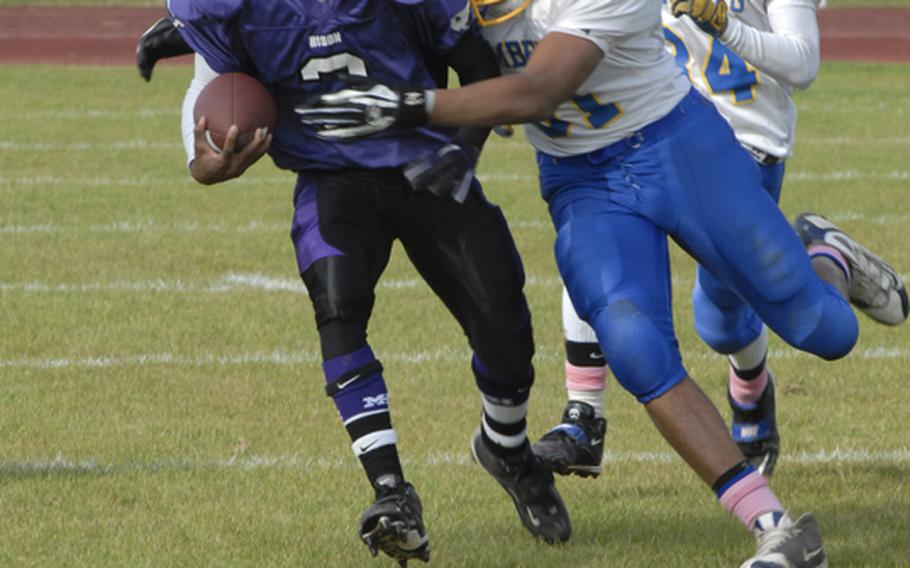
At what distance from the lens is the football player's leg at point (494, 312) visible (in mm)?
4492

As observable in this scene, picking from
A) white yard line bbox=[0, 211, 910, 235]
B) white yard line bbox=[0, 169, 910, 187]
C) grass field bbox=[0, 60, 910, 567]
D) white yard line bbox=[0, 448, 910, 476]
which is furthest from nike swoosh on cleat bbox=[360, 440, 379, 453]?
white yard line bbox=[0, 169, 910, 187]

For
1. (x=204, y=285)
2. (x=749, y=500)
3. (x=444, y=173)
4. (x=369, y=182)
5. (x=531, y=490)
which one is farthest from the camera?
(x=204, y=285)

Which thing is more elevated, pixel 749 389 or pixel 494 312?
pixel 494 312

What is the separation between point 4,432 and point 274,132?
5.55 ft

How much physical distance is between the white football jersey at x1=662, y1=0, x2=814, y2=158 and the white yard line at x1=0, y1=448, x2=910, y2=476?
36.0 inches

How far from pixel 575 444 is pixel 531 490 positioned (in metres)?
0.40

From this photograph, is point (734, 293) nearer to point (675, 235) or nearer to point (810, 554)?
point (675, 235)

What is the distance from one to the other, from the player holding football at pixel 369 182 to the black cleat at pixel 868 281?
110cm

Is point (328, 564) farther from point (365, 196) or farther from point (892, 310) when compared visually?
point (892, 310)

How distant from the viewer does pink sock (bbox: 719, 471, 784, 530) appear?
4.10 metres

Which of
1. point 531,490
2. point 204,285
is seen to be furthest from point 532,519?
point 204,285

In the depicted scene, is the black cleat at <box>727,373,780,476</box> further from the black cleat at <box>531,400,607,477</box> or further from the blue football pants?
the blue football pants

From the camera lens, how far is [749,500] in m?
4.11

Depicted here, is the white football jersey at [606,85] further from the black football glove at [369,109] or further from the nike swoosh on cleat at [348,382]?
the nike swoosh on cleat at [348,382]
